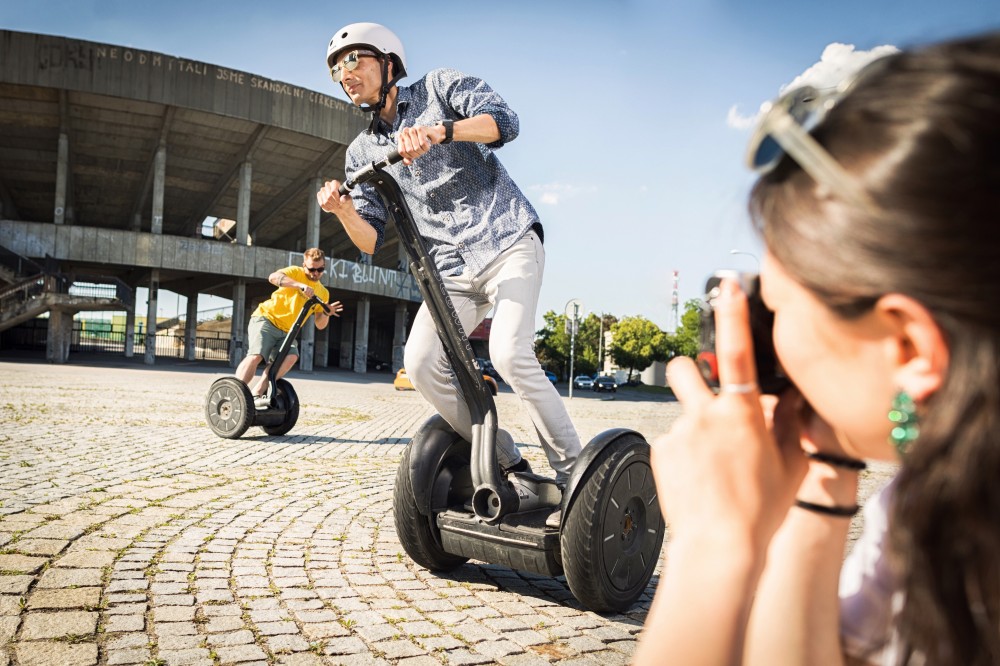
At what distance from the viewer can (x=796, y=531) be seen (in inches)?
36.9

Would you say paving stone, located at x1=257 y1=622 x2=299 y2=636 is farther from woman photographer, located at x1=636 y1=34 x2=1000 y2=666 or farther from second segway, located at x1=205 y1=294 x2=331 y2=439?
second segway, located at x1=205 y1=294 x2=331 y2=439

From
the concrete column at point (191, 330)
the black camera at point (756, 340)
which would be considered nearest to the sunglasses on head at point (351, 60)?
the black camera at point (756, 340)

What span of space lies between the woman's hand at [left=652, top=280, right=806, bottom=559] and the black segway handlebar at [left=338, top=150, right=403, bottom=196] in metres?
2.30

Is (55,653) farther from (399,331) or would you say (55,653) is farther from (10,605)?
(399,331)

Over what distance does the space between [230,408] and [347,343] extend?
4197 centimetres

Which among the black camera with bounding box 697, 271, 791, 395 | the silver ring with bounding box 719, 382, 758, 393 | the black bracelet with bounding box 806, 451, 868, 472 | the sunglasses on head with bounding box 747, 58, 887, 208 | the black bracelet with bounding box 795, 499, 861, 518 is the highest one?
the sunglasses on head with bounding box 747, 58, 887, 208

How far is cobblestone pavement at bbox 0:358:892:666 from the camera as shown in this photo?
2.52 m

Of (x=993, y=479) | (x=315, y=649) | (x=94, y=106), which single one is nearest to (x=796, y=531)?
(x=993, y=479)

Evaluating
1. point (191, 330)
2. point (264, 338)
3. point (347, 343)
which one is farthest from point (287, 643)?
point (347, 343)

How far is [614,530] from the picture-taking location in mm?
3023

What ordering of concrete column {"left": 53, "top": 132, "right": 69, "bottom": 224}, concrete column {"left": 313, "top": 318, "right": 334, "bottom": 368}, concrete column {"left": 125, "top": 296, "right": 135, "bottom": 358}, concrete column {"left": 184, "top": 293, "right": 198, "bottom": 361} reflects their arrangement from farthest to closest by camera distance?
concrete column {"left": 313, "top": 318, "right": 334, "bottom": 368} < concrete column {"left": 184, "top": 293, "right": 198, "bottom": 361} < concrete column {"left": 125, "top": 296, "right": 135, "bottom": 358} < concrete column {"left": 53, "top": 132, "right": 69, "bottom": 224}

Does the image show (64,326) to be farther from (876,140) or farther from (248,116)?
(876,140)

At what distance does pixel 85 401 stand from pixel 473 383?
10.9 meters

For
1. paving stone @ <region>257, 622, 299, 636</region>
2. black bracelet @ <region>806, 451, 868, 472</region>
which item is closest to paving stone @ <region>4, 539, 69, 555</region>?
paving stone @ <region>257, 622, 299, 636</region>
